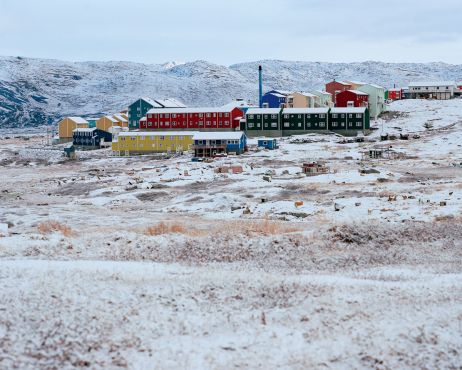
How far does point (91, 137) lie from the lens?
350 ft

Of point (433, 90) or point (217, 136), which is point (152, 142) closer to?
point (217, 136)

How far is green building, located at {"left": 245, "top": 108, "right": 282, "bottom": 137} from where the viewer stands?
10244cm

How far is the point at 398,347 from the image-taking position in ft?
38.5

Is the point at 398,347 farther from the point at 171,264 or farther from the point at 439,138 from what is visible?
the point at 439,138

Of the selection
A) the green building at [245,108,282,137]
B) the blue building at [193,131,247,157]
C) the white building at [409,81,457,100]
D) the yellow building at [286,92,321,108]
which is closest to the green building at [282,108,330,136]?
the green building at [245,108,282,137]

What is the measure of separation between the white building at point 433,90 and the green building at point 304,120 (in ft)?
175

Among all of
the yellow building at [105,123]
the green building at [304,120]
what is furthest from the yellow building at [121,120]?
the green building at [304,120]

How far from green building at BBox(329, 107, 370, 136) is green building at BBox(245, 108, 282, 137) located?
967cm

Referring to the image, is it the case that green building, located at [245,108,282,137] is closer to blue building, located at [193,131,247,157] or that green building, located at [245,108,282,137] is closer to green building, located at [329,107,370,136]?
green building, located at [329,107,370,136]

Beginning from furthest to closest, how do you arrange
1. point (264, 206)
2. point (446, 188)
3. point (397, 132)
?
point (397, 132)
point (446, 188)
point (264, 206)

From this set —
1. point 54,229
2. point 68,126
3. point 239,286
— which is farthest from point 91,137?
point 239,286

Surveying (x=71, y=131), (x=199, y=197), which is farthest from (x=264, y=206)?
(x=71, y=131)

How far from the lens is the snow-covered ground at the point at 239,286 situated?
1160 centimetres

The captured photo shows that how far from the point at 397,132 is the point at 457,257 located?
80757 mm
